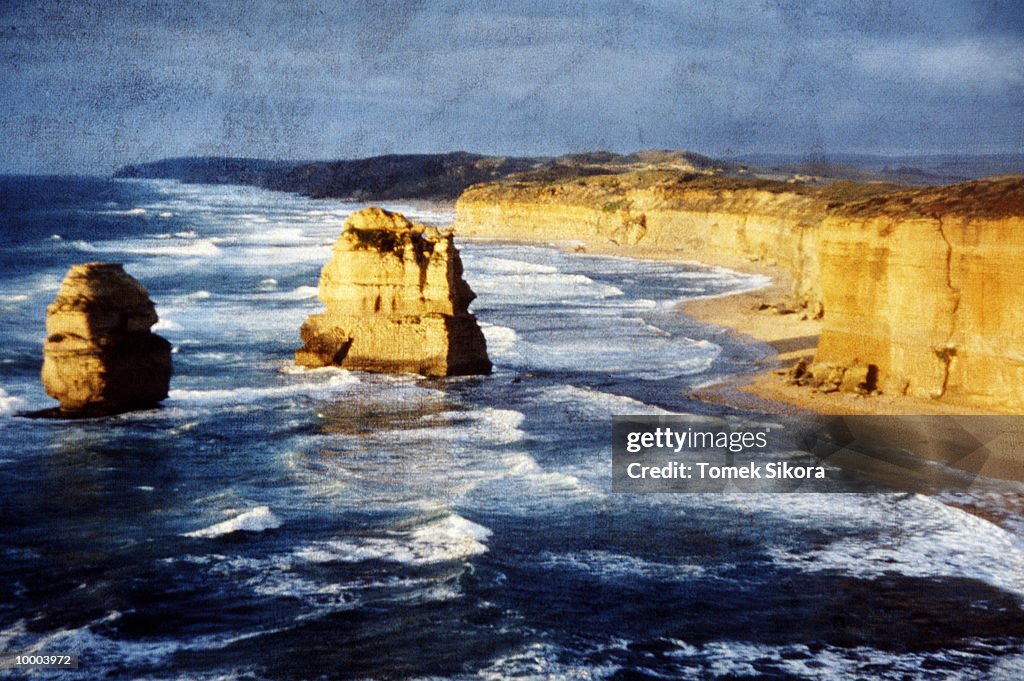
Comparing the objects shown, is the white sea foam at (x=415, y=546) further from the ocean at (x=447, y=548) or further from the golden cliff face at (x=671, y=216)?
the golden cliff face at (x=671, y=216)

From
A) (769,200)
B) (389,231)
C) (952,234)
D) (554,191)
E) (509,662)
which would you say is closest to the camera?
(509,662)

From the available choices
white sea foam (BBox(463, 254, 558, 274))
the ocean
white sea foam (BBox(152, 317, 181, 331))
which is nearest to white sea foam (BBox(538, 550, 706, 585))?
the ocean

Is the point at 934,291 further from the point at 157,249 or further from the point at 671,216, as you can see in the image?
the point at 157,249

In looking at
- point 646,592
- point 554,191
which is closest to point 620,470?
point 646,592

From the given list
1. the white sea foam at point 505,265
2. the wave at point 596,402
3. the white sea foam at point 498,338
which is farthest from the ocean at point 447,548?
the white sea foam at point 505,265

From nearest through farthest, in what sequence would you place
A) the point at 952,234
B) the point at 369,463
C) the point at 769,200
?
the point at 369,463
the point at 952,234
the point at 769,200

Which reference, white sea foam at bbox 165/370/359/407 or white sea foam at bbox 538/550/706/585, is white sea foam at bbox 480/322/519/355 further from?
white sea foam at bbox 538/550/706/585

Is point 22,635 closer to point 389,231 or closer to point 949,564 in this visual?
point 949,564
